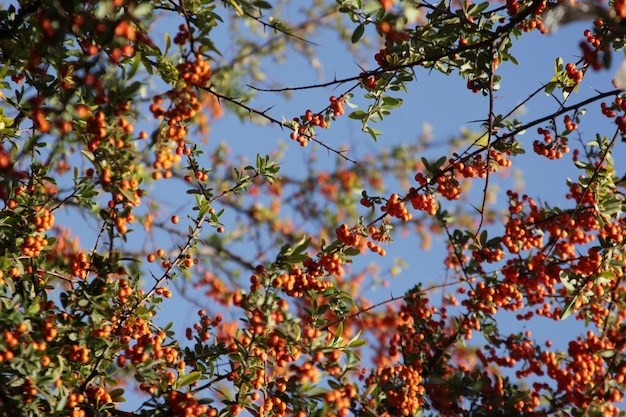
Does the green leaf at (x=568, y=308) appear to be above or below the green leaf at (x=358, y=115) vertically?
below

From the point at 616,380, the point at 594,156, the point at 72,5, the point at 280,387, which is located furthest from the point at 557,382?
the point at 72,5

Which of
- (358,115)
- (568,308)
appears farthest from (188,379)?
(568,308)

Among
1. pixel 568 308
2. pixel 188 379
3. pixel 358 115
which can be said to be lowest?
pixel 188 379

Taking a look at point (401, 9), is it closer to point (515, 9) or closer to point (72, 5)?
point (515, 9)

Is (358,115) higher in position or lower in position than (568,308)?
higher

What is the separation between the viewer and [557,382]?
4.60 m

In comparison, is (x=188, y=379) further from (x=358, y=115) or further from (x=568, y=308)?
(x=568, y=308)

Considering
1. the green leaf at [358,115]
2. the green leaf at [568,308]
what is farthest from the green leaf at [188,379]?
the green leaf at [568,308]

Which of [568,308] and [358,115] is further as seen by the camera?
[568,308]

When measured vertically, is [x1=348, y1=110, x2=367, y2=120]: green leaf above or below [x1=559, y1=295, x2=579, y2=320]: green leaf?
above

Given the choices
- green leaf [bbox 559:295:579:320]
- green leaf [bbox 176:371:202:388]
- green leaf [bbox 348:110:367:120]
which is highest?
green leaf [bbox 348:110:367:120]

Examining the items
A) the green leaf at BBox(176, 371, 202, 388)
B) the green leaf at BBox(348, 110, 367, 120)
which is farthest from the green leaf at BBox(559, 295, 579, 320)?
the green leaf at BBox(176, 371, 202, 388)

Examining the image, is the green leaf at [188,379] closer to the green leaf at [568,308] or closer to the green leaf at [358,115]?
the green leaf at [358,115]

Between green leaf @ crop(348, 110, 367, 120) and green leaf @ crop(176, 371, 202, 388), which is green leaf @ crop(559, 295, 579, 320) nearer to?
green leaf @ crop(348, 110, 367, 120)
